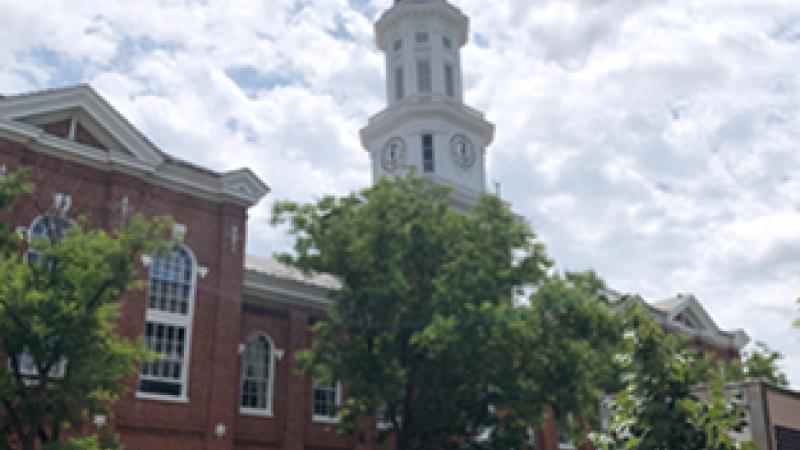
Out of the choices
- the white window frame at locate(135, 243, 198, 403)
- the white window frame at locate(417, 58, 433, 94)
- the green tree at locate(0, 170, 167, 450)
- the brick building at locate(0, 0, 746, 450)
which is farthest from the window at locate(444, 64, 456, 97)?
the green tree at locate(0, 170, 167, 450)

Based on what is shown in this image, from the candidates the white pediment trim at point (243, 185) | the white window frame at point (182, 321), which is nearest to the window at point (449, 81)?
the white pediment trim at point (243, 185)

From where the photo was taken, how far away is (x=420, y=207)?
2180 centimetres

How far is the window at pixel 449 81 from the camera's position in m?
35.7

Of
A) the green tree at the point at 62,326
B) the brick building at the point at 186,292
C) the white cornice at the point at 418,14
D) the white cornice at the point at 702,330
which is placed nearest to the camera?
the green tree at the point at 62,326

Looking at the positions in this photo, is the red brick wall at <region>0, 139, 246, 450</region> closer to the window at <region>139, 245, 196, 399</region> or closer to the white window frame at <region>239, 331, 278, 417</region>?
the window at <region>139, 245, 196, 399</region>

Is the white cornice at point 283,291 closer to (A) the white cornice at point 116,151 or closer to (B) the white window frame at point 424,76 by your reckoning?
(A) the white cornice at point 116,151

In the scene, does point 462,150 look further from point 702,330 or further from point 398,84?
point 702,330

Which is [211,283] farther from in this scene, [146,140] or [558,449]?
[558,449]

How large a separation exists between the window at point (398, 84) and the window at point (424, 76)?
0.78 m

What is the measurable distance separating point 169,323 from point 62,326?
8572 mm

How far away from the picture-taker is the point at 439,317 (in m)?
19.0

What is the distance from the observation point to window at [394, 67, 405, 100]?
35750mm

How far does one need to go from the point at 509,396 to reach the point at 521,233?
423 centimetres

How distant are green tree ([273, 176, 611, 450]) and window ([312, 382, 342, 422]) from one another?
4870 mm
